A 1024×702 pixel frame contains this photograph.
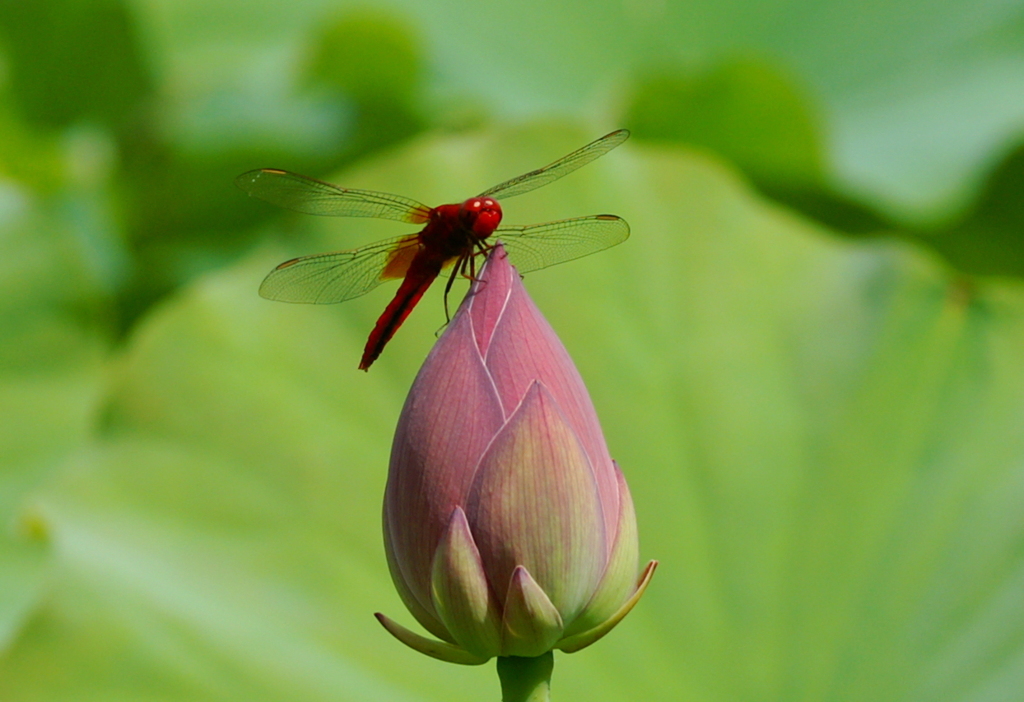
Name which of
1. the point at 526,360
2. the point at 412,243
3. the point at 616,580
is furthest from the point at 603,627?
the point at 412,243

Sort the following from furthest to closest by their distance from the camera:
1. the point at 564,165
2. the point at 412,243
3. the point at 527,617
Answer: the point at 564,165
the point at 412,243
the point at 527,617

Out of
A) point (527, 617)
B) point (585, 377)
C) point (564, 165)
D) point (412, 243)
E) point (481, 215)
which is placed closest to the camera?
point (527, 617)

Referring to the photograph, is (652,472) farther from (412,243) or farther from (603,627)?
(603,627)

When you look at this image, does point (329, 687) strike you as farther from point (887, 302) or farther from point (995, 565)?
point (887, 302)

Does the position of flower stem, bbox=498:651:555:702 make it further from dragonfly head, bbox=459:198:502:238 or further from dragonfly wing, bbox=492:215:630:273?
dragonfly wing, bbox=492:215:630:273

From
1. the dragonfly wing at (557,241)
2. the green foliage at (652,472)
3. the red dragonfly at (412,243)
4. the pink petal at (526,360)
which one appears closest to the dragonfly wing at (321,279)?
the red dragonfly at (412,243)

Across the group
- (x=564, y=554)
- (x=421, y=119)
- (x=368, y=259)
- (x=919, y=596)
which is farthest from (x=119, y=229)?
(x=564, y=554)

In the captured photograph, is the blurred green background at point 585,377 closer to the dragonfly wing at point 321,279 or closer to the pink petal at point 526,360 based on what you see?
the dragonfly wing at point 321,279
